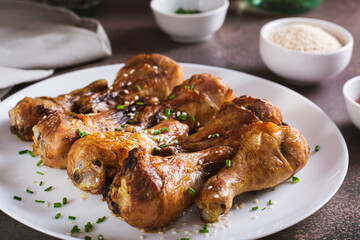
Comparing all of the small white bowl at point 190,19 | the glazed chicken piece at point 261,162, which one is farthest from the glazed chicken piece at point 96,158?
the small white bowl at point 190,19

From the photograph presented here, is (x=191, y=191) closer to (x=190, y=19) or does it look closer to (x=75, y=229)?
(x=75, y=229)

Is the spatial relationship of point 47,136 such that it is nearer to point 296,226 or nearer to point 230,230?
point 230,230

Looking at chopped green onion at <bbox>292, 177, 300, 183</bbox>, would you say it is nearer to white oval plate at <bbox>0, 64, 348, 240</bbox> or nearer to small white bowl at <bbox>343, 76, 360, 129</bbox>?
white oval plate at <bbox>0, 64, 348, 240</bbox>

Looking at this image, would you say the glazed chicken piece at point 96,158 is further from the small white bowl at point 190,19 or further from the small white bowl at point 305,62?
the small white bowl at point 190,19

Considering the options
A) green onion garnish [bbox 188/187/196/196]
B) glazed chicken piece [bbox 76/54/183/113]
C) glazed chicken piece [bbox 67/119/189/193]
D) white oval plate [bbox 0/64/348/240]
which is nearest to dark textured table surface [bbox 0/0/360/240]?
white oval plate [bbox 0/64/348/240]

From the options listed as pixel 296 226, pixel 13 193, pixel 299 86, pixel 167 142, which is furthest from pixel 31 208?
pixel 299 86

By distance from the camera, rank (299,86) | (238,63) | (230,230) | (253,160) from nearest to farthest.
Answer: (230,230)
(253,160)
(299,86)
(238,63)
